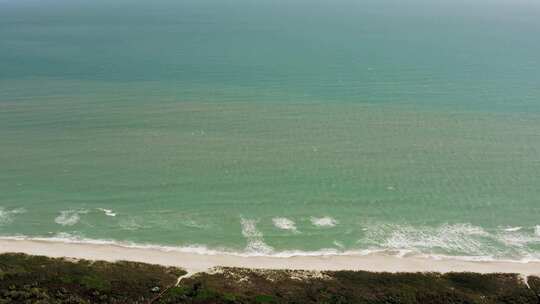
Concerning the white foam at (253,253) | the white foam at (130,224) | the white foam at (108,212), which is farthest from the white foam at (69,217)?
the white foam at (130,224)

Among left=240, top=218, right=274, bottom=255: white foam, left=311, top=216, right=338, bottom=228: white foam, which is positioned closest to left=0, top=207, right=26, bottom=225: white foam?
left=240, top=218, right=274, bottom=255: white foam

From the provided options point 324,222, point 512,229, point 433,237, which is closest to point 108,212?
point 324,222

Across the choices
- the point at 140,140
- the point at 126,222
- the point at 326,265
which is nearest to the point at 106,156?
the point at 140,140

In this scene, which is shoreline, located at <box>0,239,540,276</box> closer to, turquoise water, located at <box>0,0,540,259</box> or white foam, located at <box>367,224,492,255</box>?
turquoise water, located at <box>0,0,540,259</box>

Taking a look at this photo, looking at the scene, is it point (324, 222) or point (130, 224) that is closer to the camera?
point (130, 224)

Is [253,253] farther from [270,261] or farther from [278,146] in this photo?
[278,146]
